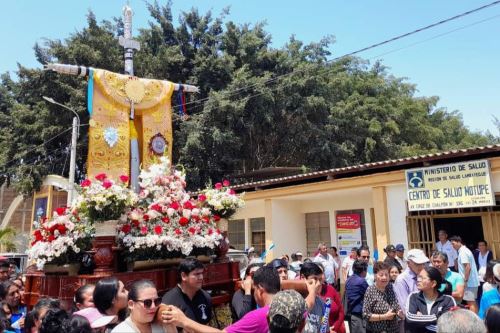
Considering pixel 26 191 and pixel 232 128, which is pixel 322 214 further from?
pixel 26 191

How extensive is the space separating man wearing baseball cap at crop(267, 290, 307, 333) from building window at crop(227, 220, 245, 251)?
41.8 feet

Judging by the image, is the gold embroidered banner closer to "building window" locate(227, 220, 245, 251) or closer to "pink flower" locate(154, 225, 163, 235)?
"pink flower" locate(154, 225, 163, 235)

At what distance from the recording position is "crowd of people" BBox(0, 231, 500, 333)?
7.35ft

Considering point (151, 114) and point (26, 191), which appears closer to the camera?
point (151, 114)

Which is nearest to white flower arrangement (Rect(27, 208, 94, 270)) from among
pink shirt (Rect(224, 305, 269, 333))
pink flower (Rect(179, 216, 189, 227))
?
pink flower (Rect(179, 216, 189, 227))

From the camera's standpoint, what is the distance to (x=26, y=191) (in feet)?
62.1

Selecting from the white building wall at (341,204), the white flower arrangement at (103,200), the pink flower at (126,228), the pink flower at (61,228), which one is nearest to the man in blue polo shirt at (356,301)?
the pink flower at (126,228)

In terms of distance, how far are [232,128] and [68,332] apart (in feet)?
54.7

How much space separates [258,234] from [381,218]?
5.24m

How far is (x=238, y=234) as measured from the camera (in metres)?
15.0

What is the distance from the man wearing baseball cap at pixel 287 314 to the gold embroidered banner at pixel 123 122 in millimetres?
4491

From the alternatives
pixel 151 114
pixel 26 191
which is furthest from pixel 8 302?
pixel 26 191

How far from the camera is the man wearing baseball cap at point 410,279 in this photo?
4.35 meters

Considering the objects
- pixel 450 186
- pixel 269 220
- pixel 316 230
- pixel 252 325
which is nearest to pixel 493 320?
pixel 252 325
